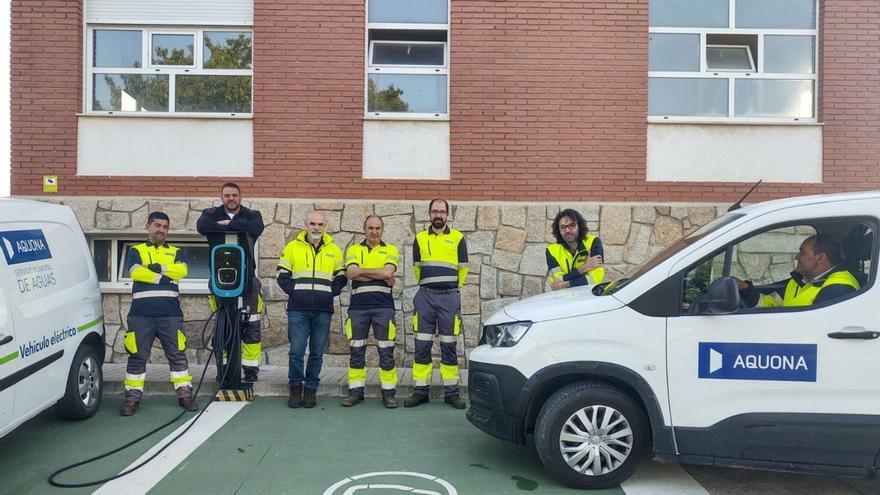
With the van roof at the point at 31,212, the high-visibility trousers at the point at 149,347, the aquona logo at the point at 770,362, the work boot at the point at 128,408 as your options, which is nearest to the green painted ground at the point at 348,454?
the high-visibility trousers at the point at 149,347

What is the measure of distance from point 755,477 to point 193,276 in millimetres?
6748

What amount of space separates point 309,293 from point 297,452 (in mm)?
1724

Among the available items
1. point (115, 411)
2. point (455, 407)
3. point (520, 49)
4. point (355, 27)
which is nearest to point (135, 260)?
point (115, 411)

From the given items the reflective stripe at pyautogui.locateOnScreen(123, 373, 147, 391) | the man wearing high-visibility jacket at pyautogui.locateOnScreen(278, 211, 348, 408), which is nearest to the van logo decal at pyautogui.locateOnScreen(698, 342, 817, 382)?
the man wearing high-visibility jacket at pyautogui.locateOnScreen(278, 211, 348, 408)

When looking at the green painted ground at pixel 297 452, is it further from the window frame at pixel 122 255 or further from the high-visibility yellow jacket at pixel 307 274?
Answer: the window frame at pixel 122 255

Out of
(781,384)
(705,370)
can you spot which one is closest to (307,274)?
(705,370)

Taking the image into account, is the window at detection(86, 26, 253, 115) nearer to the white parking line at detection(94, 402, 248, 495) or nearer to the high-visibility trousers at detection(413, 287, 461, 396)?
the high-visibility trousers at detection(413, 287, 461, 396)

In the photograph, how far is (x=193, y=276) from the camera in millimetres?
8242

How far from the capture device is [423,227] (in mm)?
7984

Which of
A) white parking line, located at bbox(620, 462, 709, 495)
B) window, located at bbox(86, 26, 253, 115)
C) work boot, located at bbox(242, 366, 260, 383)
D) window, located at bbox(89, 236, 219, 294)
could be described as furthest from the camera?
window, located at bbox(86, 26, 253, 115)

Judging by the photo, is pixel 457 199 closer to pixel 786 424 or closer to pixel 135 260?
pixel 135 260

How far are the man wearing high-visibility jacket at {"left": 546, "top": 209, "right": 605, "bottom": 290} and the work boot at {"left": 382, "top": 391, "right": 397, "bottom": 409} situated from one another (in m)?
1.94

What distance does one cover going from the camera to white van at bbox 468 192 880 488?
383 centimetres

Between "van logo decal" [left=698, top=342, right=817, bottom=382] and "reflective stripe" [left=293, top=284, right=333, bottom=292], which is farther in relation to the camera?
"reflective stripe" [left=293, top=284, right=333, bottom=292]
